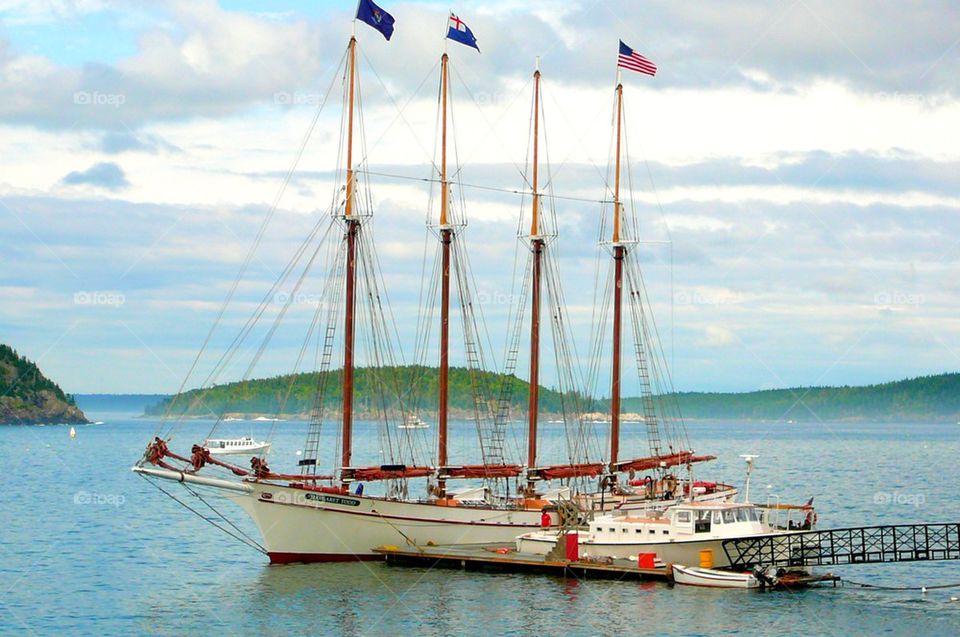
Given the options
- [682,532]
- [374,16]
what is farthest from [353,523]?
[374,16]

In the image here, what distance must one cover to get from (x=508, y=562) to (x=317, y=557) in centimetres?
1065

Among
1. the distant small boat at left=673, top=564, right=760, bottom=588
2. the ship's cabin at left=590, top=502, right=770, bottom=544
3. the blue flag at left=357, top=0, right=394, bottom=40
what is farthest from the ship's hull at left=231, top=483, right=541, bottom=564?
the blue flag at left=357, top=0, right=394, bottom=40

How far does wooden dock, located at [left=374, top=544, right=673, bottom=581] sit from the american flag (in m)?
30.2

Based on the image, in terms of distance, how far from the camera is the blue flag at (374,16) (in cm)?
6912

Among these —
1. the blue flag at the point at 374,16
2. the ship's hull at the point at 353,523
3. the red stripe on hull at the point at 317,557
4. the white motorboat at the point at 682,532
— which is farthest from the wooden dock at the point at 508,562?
the blue flag at the point at 374,16

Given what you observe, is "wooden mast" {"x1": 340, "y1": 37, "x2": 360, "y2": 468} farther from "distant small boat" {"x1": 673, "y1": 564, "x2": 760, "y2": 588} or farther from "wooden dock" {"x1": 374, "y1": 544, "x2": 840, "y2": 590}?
"distant small boat" {"x1": 673, "y1": 564, "x2": 760, "y2": 588}

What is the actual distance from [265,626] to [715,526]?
23.4 meters

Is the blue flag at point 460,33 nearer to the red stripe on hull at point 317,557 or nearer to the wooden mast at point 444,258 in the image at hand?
the wooden mast at point 444,258

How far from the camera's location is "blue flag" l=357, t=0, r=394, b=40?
6912 centimetres

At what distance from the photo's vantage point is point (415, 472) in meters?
72.6

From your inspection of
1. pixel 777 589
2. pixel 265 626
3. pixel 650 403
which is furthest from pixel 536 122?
pixel 265 626

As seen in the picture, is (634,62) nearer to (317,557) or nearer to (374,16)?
(374,16)

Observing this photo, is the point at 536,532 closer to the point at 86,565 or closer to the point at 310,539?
the point at 310,539

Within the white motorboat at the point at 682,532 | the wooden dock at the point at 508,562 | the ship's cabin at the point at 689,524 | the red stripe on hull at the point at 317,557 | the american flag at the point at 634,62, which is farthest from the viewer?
the american flag at the point at 634,62
